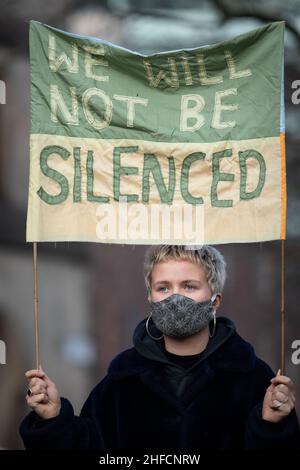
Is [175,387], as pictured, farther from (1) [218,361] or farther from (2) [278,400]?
(2) [278,400]

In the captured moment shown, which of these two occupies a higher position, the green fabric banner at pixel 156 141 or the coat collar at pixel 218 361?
the green fabric banner at pixel 156 141

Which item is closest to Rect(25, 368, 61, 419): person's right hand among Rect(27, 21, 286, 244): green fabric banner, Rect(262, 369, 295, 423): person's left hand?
Rect(27, 21, 286, 244): green fabric banner

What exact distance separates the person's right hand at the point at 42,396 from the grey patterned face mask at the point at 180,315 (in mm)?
501

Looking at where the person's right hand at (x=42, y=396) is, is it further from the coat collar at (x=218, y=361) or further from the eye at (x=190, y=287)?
the eye at (x=190, y=287)

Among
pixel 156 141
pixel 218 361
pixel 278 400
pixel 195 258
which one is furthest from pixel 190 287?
pixel 156 141

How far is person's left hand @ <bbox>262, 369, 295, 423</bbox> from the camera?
4.07 metres

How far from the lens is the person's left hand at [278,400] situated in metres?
4.07

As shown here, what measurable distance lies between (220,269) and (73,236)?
0.68 m

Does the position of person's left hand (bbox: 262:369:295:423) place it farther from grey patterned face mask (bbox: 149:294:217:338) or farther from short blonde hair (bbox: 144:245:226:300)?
short blonde hair (bbox: 144:245:226:300)

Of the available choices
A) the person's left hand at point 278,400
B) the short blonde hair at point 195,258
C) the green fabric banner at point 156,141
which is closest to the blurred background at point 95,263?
the green fabric banner at point 156,141

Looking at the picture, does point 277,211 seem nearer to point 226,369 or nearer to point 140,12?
point 226,369

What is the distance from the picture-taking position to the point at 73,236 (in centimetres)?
471

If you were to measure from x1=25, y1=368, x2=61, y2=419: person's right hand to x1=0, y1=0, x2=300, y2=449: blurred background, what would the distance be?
5.88 metres
